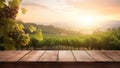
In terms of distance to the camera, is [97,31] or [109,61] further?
[97,31]

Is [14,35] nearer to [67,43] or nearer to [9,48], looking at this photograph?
[67,43]

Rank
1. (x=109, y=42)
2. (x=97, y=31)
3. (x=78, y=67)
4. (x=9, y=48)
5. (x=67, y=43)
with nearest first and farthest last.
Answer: (x=78, y=67) → (x=9, y=48) → (x=109, y=42) → (x=67, y=43) → (x=97, y=31)

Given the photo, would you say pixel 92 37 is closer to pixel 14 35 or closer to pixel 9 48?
pixel 14 35

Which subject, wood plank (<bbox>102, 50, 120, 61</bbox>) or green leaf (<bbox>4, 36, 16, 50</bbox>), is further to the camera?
green leaf (<bbox>4, 36, 16, 50</bbox>)

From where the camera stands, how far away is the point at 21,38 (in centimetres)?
646

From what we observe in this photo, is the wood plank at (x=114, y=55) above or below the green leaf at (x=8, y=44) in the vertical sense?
below

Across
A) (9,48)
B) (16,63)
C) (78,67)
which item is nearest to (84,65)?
(78,67)

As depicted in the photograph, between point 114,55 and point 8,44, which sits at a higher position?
point 8,44

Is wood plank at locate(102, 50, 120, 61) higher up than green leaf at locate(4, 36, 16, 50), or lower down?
lower down

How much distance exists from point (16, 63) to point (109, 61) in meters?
0.84

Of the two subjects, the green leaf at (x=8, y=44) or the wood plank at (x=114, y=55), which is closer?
the wood plank at (x=114, y=55)

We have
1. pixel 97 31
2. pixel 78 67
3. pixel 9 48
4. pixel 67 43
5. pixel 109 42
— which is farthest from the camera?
pixel 97 31

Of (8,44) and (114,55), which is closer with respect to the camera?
(114,55)

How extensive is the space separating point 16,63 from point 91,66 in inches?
26.6
